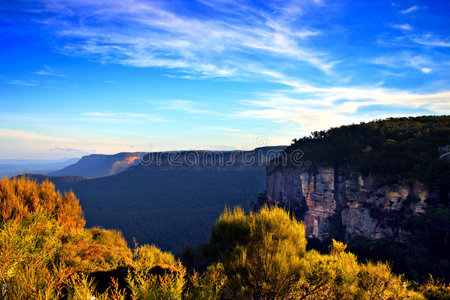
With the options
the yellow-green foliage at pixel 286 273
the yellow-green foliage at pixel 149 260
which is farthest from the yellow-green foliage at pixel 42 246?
the yellow-green foliage at pixel 286 273

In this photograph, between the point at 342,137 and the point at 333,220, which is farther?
the point at 342,137

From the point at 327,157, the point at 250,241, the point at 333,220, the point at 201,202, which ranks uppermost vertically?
the point at 327,157

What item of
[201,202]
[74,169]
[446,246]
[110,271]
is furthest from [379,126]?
[74,169]

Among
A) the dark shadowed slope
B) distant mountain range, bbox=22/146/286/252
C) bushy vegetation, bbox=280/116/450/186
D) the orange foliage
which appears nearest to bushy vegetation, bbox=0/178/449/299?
the orange foliage

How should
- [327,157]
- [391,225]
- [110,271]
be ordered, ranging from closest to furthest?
[110,271], [391,225], [327,157]

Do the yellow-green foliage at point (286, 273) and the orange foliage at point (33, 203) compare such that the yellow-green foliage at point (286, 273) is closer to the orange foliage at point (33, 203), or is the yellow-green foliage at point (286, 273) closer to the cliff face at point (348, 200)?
the orange foliage at point (33, 203)

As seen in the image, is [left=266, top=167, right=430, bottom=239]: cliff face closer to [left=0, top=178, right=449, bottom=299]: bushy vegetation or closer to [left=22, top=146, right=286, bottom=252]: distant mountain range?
[left=0, top=178, right=449, bottom=299]: bushy vegetation

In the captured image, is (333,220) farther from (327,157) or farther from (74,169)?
(74,169)
